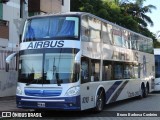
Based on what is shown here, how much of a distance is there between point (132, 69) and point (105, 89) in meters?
5.35

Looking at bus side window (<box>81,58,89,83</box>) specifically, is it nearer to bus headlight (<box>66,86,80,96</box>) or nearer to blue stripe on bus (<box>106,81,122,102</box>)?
bus headlight (<box>66,86,80,96</box>)

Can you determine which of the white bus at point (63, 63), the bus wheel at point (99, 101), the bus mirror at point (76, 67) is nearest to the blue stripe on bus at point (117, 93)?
the white bus at point (63, 63)

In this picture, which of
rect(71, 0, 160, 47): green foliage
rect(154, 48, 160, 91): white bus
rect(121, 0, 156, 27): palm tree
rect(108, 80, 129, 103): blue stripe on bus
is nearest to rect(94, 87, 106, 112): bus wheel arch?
rect(108, 80, 129, 103): blue stripe on bus

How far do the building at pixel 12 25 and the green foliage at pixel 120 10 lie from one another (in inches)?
466

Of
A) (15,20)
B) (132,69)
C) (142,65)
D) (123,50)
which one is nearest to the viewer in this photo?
(123,50)

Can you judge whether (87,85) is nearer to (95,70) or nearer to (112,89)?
(95,70)

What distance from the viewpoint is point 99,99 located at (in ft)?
51.0

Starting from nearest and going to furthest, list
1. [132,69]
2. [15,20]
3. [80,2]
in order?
[132,69]
[15,20]
[80,2]

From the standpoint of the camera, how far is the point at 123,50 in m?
19.7

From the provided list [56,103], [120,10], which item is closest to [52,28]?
[56,103]

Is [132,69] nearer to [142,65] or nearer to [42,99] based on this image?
[142,65]

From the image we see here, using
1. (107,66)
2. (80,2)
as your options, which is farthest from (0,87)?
(80,2)

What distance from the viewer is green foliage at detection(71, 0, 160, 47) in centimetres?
4322

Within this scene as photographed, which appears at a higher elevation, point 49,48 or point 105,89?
point 49,48
